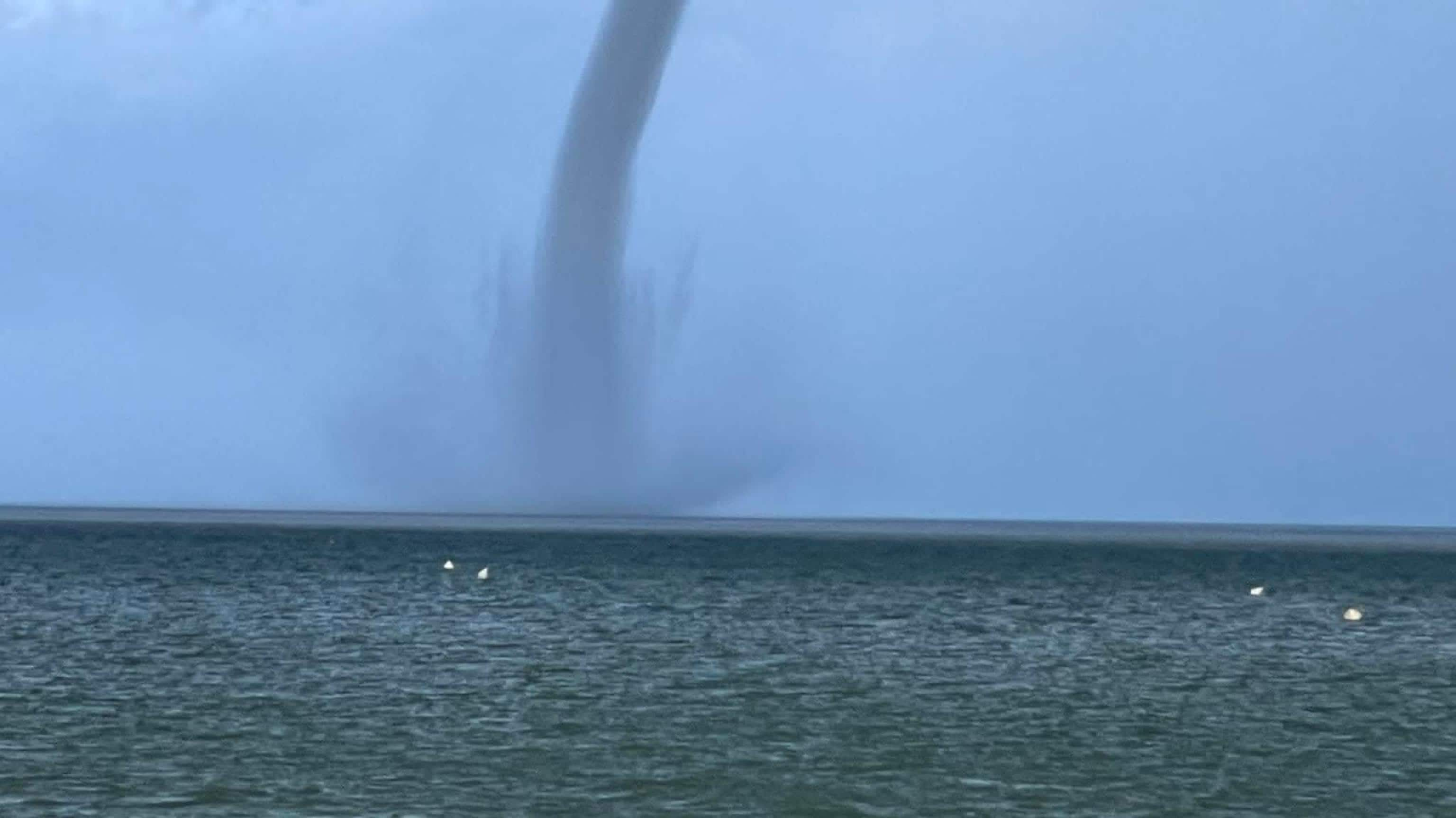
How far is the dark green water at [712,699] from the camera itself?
115ft

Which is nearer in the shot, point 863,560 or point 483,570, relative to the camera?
point 483,570

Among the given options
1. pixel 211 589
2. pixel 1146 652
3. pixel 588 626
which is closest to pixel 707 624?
pixel 588 626

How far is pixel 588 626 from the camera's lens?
71.9 m

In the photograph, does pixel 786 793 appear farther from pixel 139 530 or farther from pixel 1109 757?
pixel 139 530

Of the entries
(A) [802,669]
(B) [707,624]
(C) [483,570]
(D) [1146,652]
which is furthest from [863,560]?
(A) [802,669]

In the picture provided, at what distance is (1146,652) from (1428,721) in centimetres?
1878

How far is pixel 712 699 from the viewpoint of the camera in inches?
1927

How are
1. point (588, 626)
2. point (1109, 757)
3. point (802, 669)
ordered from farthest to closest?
point (588, 626) < point (802, 669) < point (1109, 757)

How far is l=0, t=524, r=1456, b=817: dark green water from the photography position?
3497cm

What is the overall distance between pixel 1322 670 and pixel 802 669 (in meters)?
15.5

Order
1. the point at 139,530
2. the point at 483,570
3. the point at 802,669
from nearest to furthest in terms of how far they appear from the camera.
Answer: the point at 802,669 < the point at 483,570 < the point at 139,530

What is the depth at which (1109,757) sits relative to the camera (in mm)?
39688

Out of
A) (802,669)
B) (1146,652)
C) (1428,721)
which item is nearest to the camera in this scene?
(1428,721)

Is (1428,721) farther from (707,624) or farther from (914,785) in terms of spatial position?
(707,624)
